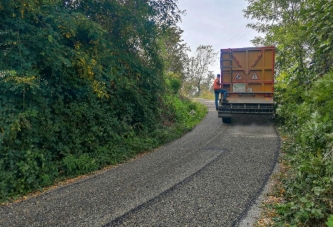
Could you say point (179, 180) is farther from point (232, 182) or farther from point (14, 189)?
point (14, 189)

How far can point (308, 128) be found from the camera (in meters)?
5.62

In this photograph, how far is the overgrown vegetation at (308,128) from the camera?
3426mm

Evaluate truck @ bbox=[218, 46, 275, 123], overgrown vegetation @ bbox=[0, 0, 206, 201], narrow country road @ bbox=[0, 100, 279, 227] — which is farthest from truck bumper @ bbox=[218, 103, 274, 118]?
narrow country road @ bbox=[0, 100, 279, 227]

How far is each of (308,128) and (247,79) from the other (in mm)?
5811

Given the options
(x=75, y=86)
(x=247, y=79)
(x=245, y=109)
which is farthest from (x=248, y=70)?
(x=75, y=86)

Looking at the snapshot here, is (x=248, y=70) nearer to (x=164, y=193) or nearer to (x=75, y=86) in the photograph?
(x=75, y=86)

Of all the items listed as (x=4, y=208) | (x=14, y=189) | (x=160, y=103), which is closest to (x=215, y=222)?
(x=4, y=208)

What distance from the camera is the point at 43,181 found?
554cm

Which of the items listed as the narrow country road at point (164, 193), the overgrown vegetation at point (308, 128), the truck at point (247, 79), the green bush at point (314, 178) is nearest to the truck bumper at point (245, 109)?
the truck at point (247, 79)

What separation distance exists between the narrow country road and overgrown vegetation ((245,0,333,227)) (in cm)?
56

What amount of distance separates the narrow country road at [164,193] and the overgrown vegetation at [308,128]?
1.84 feet

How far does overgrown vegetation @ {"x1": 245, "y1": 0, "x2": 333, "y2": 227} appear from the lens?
343 centimetres

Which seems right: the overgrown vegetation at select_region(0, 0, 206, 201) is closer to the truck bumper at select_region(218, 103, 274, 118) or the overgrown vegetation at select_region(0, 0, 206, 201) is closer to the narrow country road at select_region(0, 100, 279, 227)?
the narrow country road at select_region(0, 100, 279, 227)

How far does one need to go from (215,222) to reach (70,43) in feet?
18.4
